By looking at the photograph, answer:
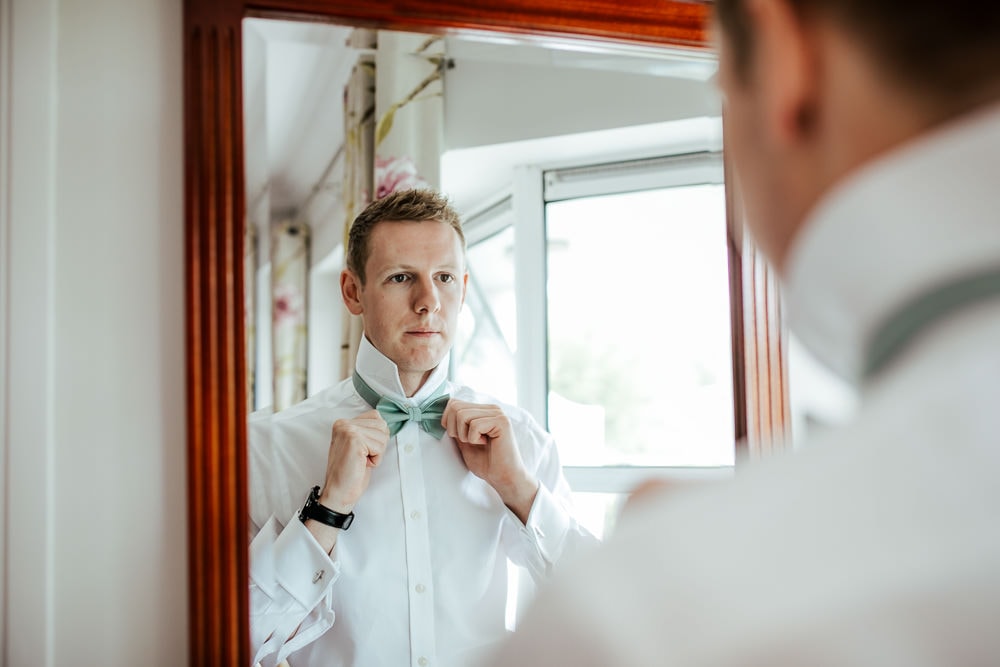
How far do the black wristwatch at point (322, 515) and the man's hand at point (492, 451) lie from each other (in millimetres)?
160

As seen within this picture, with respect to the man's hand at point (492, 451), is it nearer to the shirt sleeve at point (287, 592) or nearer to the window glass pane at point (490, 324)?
the window glass pane at point (490, 324)

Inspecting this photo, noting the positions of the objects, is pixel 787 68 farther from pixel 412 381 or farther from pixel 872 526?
pixel 412 381

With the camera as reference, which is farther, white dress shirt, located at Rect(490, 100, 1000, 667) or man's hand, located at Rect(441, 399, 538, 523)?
man's hand, located at Rect(441, 399, 538, 523)

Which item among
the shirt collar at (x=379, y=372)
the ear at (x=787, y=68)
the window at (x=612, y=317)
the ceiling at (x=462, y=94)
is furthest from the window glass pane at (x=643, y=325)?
the ear at (x=787, y=68)

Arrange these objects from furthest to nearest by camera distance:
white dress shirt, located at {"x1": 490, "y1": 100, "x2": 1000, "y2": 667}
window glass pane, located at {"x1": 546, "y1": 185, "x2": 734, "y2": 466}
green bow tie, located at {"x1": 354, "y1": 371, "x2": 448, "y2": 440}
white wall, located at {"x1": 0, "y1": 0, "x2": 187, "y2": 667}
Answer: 1. window glass pane, located at {"x1": 546, "y1": 185, "x2": 734, "y2": 466}
2. green bow tie, located at {"x1": 354, "y1": 371, "x2": 448, "y2": 440}
3. white wall, located at {"x1": 0, "y1": 0, "x2": 187, "y2": 667}
4. white dress shirt, located at {"x1": 490, "y1": 100, "x2": 1000, "y2": 667}

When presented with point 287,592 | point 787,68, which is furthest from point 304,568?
point 787,68

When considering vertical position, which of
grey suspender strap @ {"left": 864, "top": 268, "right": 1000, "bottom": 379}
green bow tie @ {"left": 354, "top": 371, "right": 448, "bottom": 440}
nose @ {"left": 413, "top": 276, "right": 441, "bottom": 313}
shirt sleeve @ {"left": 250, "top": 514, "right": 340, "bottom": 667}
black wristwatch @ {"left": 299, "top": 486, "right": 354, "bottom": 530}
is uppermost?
nose @ {"left": 413, "top": 276, "right": 441, "bottom": 313}

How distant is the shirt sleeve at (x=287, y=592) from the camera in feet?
2.99

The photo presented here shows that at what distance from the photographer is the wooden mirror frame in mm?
898

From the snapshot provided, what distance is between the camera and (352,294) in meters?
0.97

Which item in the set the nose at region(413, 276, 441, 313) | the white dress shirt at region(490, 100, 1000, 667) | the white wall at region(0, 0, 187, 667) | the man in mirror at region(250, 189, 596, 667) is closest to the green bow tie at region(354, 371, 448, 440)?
the man in mirror at region(250, 189, 596, 667)

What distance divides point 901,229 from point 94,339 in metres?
0.85

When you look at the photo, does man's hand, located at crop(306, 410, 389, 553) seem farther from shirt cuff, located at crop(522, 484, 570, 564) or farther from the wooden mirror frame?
shirt cuff, located at crop(522, 484, 570, 564)

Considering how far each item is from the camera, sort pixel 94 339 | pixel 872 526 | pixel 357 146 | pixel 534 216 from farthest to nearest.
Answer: pixel 534 216 < pixel 357 146 < pixel 94 339 < pixel 872 526
